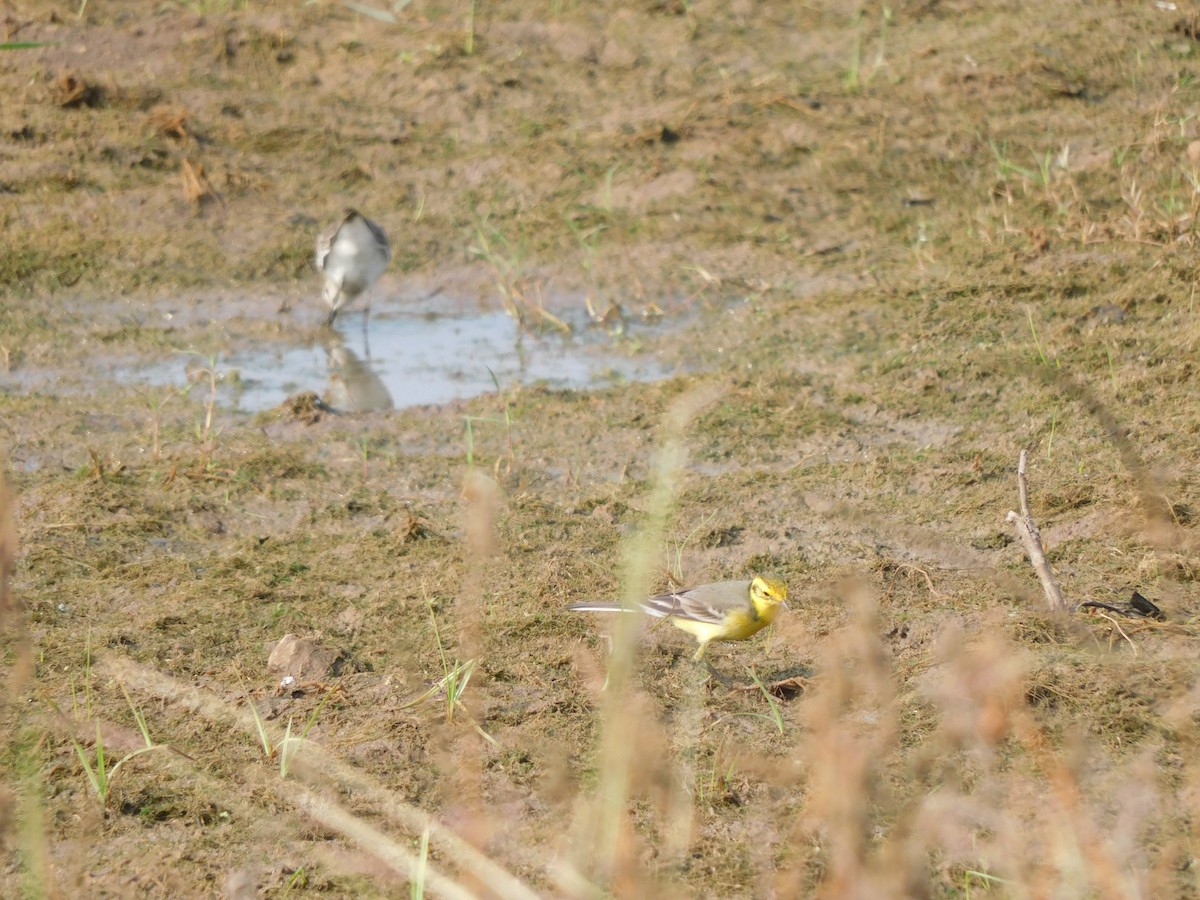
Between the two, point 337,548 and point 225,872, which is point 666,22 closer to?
point 337,548

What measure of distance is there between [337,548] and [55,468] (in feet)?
5.32

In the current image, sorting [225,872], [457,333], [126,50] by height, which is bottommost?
[457,333]

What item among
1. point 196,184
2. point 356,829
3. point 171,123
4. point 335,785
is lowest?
point 196,184

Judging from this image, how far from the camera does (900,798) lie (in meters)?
3.79

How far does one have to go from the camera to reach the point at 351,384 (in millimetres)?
8055

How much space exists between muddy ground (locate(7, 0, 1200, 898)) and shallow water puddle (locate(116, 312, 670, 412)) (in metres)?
0.20

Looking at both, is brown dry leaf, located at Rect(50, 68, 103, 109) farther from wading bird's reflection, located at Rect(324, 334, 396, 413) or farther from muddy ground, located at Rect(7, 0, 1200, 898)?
wading bird's reflection, located at Rect(324, 334, 396, 413)

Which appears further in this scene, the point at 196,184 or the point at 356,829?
the point at 196,184

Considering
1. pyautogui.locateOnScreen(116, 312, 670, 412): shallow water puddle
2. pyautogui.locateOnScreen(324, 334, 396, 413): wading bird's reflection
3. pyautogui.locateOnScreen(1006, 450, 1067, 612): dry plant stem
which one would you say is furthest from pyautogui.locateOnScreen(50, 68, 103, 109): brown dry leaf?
pyautogui.locateOnScreen(1006, 450, 1067, 612): dry plant stem

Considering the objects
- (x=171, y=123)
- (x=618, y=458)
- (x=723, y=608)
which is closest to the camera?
(x=723, y=608)

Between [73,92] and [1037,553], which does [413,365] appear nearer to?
[73,92]

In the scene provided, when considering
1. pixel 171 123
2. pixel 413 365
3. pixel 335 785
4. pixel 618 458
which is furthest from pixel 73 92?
pixel 335 785

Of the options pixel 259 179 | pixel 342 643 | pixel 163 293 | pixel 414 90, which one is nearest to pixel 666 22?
pixel 414 90

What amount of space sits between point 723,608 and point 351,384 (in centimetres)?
395
